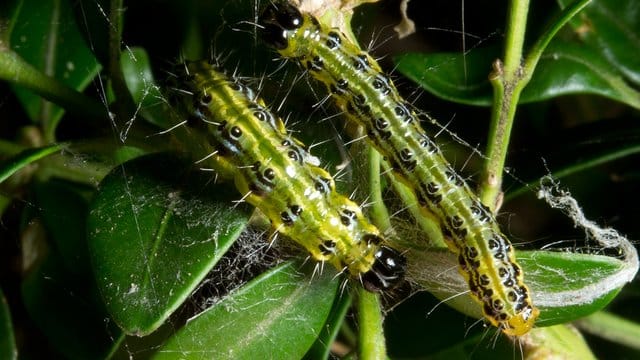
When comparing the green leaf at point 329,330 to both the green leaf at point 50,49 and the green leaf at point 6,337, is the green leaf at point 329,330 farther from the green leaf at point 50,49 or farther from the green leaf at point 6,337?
the green leaf at point 50,49

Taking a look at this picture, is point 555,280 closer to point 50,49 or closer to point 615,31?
point 615,31

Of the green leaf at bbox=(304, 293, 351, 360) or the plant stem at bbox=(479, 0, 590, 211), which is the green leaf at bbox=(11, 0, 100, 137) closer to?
the green leaf at bbox=(304, 293, 351, 360)

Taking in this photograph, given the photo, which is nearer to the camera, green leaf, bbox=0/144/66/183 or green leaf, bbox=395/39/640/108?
green leaf, bbox=0/144/66/183

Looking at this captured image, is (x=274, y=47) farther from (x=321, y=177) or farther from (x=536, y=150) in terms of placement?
(x=536, y=150)

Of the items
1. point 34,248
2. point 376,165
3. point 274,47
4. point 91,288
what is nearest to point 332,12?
point 274,47

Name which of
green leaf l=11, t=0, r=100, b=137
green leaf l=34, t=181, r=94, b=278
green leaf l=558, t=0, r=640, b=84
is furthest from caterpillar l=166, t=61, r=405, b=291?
green leaf l=558, t=0, r=640, b=84

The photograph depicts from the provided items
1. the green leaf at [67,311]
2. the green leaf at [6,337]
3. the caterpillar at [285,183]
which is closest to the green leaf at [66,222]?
the green leaf at [67,311]
